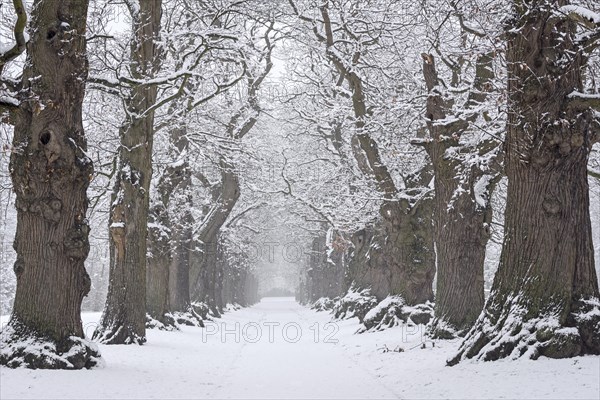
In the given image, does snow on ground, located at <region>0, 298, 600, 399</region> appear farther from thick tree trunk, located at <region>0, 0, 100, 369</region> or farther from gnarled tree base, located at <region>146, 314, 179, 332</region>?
gnarled tree base, located at <region>146, 314, 179, 332</region>

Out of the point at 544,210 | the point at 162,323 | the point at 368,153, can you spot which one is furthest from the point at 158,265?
the point at 544,210

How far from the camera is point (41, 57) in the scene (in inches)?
361

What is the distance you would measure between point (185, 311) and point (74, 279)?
1506cm

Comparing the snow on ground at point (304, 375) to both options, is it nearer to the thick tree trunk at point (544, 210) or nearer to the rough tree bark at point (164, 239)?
the thick tree trunk at point (544, 210)

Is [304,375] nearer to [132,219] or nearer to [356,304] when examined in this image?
[132,219]

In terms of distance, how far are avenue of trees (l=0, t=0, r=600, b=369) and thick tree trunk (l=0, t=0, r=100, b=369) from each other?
2 cm

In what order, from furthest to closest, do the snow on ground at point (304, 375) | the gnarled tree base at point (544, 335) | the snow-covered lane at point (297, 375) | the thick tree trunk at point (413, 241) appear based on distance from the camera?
the thick tree trunk at point (413, 241), the snow-covered lane at point (297, 375), the gnarled tree base at point (544, 335), the snow on ground at point (304, 375)

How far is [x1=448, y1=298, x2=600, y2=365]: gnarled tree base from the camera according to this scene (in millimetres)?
7824

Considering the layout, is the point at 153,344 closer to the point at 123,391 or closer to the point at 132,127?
the point at 132,127

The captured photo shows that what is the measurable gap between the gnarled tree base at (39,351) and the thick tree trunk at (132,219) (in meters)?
4.50

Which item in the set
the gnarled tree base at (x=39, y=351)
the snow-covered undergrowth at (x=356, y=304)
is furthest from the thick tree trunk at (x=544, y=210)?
the snow-covered undergrowth at (x=356, y=304)

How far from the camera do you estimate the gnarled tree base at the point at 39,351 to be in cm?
832

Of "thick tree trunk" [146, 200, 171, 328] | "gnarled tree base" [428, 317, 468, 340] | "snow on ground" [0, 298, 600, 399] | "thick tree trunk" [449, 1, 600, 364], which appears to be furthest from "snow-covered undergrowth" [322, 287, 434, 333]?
"thick tree trunk" [449, 1, 600, 364]

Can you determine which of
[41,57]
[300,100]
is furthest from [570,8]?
[300,100]
